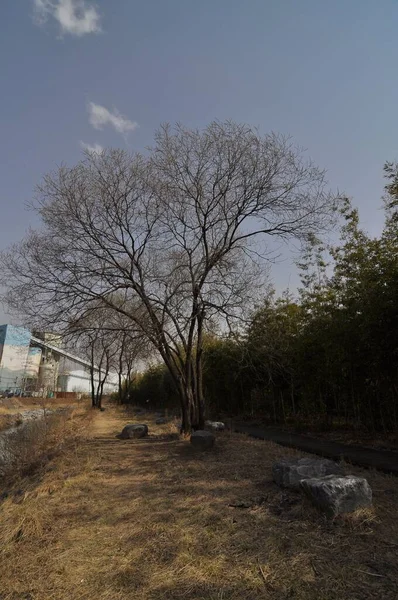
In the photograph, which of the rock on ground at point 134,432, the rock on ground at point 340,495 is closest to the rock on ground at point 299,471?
the rock on ground at point 340,495

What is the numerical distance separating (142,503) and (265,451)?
11.0 feet

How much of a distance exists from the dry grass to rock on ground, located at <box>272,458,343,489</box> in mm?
133

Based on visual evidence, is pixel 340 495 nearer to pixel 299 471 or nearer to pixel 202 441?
pixel 299 471

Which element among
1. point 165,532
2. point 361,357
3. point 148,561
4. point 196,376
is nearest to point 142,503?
point 165,532

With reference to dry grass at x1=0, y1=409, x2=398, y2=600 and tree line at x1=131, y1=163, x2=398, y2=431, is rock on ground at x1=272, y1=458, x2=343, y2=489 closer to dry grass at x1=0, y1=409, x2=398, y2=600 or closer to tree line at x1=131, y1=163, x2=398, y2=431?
dry grass at x1=0, y1=409, x2=398, y2=600

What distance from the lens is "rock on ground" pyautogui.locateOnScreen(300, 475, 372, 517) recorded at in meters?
3.08

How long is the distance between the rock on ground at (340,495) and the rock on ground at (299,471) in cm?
66

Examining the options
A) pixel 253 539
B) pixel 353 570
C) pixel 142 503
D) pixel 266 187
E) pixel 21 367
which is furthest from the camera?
pixel 21 367

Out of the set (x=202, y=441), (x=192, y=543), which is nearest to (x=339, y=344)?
(x=202, y=441)

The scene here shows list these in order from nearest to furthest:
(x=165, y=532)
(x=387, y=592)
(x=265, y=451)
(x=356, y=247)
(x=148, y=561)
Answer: (x=387, y=592)
(x=148, y=561)
(x=165, y=532)
(x=265, y=451)
(x=356, y=247)

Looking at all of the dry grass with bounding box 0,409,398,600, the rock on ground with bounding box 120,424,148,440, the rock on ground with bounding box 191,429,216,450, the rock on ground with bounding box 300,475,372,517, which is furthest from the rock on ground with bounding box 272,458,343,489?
the rock on ground with bounding box 120,424,148,440

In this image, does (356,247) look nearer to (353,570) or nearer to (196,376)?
(196,376)

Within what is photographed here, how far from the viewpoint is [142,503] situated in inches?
157

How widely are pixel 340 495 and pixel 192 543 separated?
1.33m
